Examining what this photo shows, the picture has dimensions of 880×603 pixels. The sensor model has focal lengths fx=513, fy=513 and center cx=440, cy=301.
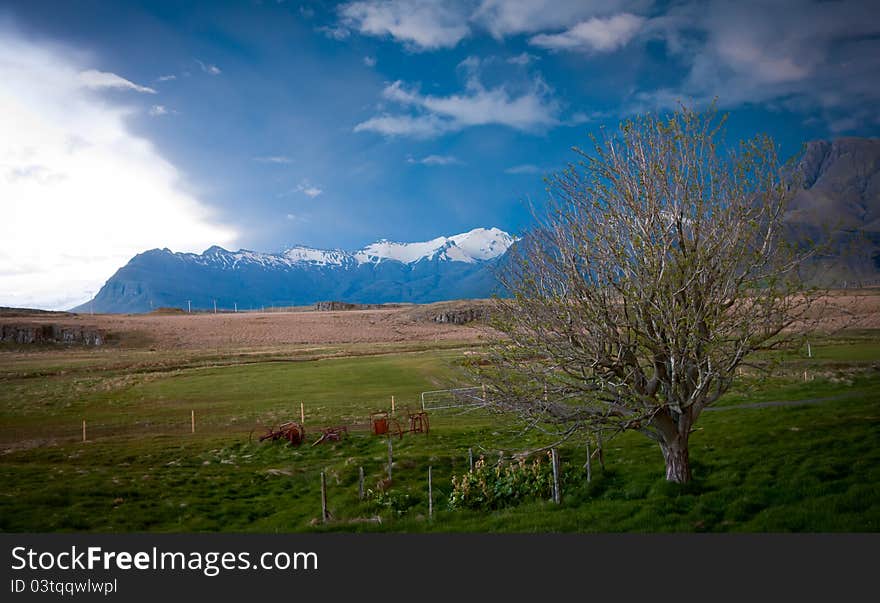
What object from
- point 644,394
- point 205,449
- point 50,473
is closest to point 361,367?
point 205,449

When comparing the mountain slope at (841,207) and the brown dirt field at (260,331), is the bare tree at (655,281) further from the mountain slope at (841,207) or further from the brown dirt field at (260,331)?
the brown dirt field at (260,331)

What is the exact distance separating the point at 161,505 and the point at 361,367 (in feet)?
112

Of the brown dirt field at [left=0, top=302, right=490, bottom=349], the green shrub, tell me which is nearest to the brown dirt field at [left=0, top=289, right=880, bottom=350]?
the brown dirt field at [left=0, top=302, right=490, bottom=349]

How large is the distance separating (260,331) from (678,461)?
292 ft

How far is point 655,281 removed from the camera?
10.0 m

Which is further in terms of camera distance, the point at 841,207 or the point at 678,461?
the point at 841,207

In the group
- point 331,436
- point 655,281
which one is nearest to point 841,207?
point 655,281

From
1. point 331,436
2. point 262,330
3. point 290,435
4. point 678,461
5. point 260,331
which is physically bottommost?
point 331,436

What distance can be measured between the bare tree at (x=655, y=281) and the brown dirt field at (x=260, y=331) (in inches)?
2383

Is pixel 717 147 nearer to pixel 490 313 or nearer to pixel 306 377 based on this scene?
pixel 490 313

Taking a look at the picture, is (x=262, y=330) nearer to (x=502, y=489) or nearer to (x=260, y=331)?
(x=260, y=331)

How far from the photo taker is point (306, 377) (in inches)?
1747

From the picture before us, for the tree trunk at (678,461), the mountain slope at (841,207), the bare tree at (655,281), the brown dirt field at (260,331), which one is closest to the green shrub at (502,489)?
the bare tree at (655,281)

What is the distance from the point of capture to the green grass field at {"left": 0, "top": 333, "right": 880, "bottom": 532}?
10.4 metres
